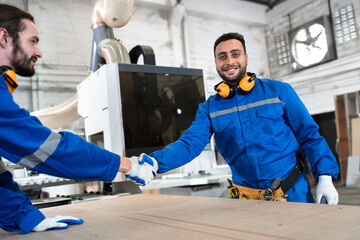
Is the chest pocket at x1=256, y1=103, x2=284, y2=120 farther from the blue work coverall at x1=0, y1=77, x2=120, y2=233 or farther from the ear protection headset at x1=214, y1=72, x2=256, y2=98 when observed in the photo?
the blue work coverall at x1=0, y1=77, x2=120, y2=233

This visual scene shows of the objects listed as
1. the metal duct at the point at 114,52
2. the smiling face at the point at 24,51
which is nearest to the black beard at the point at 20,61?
the smiling face at the point at 24,51

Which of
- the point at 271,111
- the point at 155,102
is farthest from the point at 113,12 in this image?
the point at 271,111

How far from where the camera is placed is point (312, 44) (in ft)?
23.1

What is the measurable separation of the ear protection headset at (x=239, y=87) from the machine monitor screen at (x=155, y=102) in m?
0.73

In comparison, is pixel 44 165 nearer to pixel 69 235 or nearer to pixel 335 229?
pixel 69 235

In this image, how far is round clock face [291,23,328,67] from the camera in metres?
6.81

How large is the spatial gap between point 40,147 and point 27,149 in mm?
34

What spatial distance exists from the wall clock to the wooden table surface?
643 centimetres

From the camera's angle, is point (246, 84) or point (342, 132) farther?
point (342, 132)

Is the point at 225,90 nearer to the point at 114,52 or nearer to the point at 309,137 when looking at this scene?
the point at 309,137

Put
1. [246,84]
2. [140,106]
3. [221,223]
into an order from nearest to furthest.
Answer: [221,223] → [246,84] → [140,106]

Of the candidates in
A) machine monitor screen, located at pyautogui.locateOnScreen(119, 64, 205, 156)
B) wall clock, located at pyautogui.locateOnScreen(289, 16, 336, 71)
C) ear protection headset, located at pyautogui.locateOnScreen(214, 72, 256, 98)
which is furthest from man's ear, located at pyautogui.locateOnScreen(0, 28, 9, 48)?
wall clock, located at pyautogui.locateOnScreen(289, 16, 336, 71)

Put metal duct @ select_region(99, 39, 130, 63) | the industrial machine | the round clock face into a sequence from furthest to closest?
1. the round clock face
2. metal duct @ select_region(99, 39, 130, 63)
3. the industrial machine

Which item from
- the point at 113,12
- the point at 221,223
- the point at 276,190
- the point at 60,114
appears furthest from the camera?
the point at 60,114
